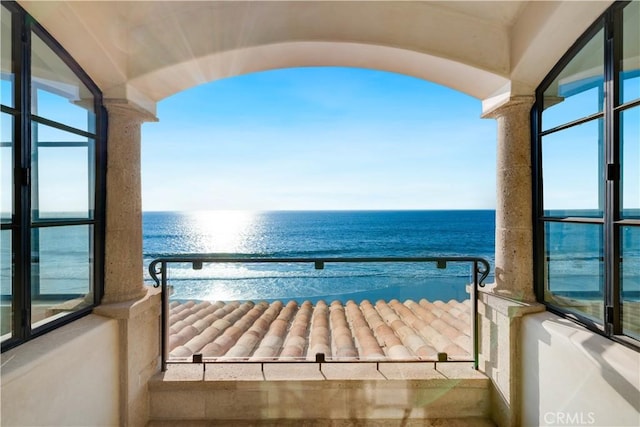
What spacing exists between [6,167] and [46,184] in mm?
276

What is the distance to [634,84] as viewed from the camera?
1645 millimetres

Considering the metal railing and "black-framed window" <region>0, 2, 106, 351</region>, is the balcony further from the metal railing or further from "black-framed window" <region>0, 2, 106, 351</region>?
"black-framed window" <region>0, 2, 106, 351</region>

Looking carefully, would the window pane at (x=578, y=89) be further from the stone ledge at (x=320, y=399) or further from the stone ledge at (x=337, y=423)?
the stone ledge at (x=337, y=423)

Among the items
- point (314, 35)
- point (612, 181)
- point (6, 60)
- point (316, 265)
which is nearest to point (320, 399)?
point (316, 265)

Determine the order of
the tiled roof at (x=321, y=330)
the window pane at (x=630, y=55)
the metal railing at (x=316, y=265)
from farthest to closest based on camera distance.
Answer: the tiled roof at (x=321, y=330) < the metal railing at (x=316, y=265) < the window pane at (x=630, y=55)

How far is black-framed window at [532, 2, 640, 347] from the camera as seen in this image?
1.68m

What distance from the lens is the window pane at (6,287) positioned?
1.63m

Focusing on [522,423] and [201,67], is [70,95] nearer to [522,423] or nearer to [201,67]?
[201,67]

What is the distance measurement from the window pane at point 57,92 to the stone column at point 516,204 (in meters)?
2.94

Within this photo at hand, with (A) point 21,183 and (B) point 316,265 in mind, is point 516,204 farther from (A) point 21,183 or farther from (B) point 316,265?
(A) point 21,183

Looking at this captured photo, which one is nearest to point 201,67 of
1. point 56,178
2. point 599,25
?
point 56,178

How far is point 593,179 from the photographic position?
6.37 ft

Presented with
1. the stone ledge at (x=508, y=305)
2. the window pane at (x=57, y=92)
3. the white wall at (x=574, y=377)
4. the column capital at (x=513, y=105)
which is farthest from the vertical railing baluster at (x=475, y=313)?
the window pane at (x=57, y=92)

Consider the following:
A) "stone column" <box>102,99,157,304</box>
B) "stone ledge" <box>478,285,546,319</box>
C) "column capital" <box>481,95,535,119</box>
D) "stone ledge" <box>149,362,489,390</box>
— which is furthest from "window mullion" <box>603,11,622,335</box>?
"stone column" <box>102,99,157,304</box>
